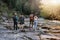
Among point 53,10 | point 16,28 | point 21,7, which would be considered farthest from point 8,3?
point 16,28

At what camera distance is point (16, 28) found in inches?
856

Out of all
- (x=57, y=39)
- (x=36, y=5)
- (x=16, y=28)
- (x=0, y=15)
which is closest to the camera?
(x=57, y=39)

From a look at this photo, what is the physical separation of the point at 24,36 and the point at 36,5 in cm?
2002

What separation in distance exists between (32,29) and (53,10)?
52.7ft

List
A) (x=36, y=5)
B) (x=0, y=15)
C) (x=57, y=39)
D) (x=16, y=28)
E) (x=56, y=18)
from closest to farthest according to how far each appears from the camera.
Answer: (x=57, y=39) → (x=16, y=28) → (x=0, y=15) → (x=56, y=18) → (x=36, y=5)

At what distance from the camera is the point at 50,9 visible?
37406 millimetres

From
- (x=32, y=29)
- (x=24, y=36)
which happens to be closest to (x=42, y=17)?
(x=32, y=29)

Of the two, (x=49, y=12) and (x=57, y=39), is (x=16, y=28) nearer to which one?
(x=57, y=39)

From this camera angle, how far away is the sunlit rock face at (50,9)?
3662 centimetres

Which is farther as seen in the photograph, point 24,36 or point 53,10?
point 53,10

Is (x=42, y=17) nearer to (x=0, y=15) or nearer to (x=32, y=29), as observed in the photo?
(x=0, y=15)

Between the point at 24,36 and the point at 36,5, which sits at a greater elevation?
the point at 36,5

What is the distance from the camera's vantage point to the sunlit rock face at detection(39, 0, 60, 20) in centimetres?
3662

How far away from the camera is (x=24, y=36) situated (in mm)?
18984
